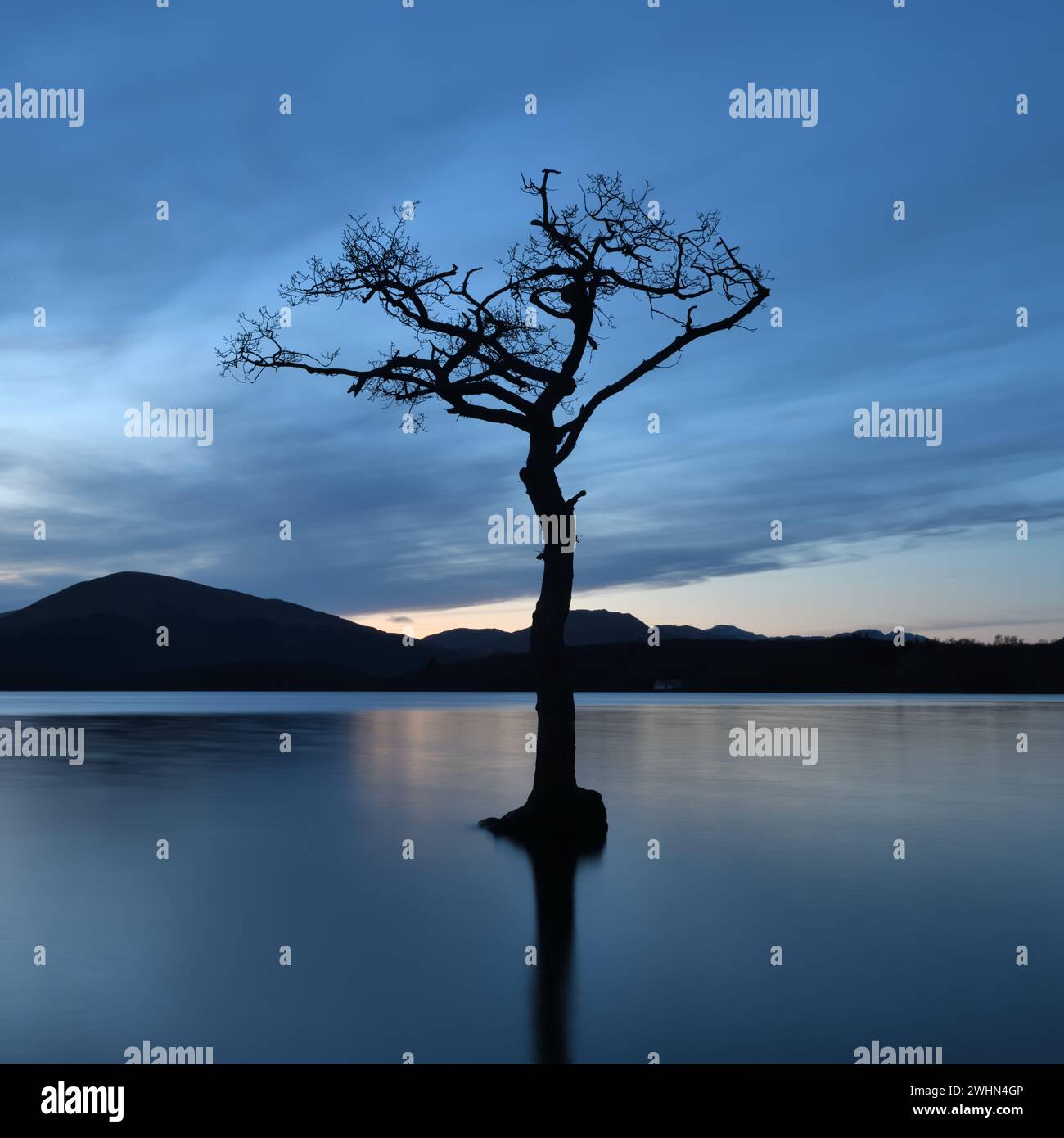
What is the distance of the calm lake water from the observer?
763cm

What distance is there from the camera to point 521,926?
11258mm

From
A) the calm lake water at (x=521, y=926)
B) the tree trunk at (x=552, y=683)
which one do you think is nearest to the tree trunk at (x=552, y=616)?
the tree trunk at (x=552, y=683)

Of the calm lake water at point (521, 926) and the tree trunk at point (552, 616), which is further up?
the tree trunk at point (552, 616)

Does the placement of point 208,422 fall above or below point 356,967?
above

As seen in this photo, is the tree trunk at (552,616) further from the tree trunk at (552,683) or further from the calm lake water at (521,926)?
the calm lake water at (521,926)

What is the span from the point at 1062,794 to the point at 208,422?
2112 cm

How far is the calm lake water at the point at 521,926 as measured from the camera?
7.63 m

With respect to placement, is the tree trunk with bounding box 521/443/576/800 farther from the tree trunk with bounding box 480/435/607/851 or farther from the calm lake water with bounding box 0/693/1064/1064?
the calm lake water with bounding box 0/693/1064/1064

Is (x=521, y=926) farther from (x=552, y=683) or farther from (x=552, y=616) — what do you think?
(x=552, y=616)

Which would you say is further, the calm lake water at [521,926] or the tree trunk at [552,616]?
the tree trunk at [552,616]

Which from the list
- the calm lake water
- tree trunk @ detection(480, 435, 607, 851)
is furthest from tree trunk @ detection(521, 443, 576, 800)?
the calm lake water
